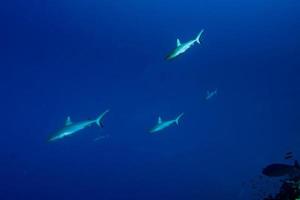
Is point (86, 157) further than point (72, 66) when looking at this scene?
Yes

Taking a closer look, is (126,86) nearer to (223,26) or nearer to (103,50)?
(103,50)

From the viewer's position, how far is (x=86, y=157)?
92812mm

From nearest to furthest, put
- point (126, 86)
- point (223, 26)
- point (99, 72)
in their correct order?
point (223, 26) → point (99, 72) → point (126, 86)

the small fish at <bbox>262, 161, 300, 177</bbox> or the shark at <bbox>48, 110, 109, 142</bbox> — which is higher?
the shark at <bbox>48, 110, 109, 142</bbox>

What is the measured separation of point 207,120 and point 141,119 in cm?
1089

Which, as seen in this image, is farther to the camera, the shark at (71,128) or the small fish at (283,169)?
the small fish at (283,169)

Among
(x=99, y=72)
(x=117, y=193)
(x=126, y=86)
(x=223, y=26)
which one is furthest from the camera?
(x=117, y=193)

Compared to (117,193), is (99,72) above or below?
above

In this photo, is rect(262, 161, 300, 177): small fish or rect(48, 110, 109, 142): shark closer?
rect(48, 110, 109, 142): shark

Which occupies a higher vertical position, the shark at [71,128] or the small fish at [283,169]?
the shark at [71,128]

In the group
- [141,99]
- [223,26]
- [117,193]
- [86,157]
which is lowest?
[117,193]

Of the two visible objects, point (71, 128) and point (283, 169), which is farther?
point (283, 169)

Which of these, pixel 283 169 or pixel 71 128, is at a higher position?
pixel 71 128

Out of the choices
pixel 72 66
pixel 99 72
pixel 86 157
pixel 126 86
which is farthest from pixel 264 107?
pixel 86 157
